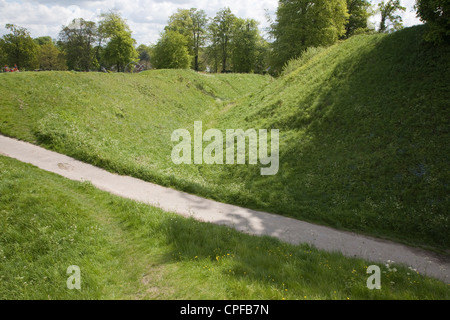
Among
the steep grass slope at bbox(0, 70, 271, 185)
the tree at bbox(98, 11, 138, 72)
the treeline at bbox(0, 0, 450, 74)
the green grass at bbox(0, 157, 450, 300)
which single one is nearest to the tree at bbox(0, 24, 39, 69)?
the treeline at bbox(0, 0, 450, 74)

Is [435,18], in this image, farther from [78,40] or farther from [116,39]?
[78,40]

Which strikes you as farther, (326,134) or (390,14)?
(390,14)

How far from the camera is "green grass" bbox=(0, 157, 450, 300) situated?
5.41 metres

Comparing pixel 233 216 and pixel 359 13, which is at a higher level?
pixel 359 13

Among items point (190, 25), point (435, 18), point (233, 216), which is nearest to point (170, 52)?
point (190, 25)

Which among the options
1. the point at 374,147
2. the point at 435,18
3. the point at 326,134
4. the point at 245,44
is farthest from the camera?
the point at 245,44

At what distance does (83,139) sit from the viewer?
15.8m

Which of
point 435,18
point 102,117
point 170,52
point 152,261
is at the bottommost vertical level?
point 152,261

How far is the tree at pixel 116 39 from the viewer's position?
48.5 m

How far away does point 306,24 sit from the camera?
36.1 m

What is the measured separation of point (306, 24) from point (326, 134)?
27.9 meters

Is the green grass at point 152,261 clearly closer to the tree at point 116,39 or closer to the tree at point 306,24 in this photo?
the tree at point 306,24

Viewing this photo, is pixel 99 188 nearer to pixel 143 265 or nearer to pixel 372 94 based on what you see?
pixel 143 265
